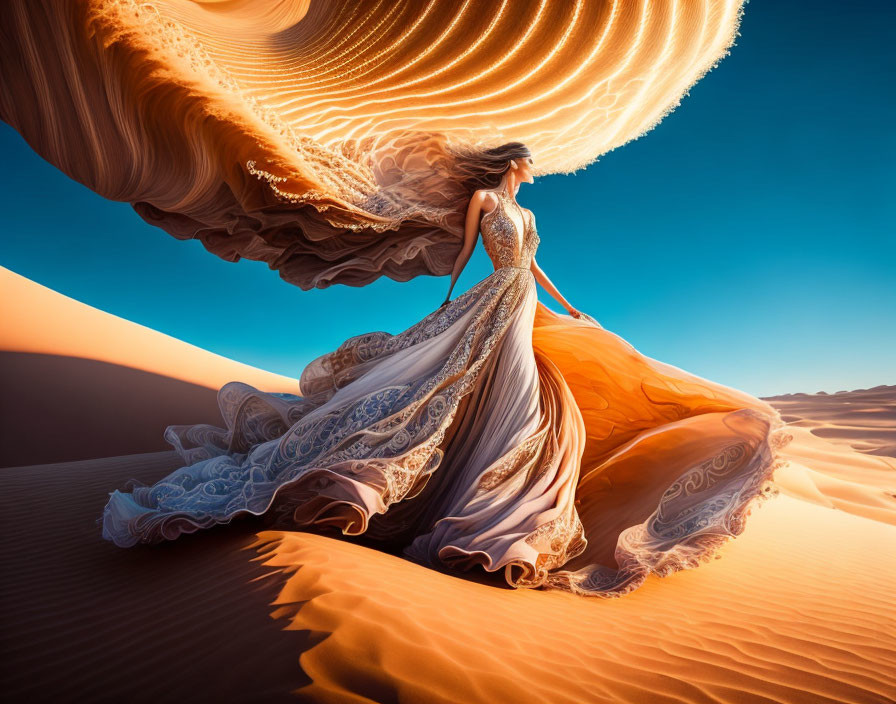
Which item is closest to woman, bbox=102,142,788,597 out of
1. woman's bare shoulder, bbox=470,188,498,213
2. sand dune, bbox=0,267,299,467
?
woman's bare shoulder, bbox=470,188,498,213

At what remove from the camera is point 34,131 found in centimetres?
367

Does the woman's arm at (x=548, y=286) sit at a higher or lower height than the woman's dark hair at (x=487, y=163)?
lower

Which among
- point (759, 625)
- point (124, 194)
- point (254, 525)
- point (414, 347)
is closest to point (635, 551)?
point (759, 625)

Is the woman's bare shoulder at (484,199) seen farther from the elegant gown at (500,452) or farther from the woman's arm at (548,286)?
the woman's arm at (548,286)

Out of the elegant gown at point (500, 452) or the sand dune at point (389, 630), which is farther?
the elegant gown at point (500, 452)

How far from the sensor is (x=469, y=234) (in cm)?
481

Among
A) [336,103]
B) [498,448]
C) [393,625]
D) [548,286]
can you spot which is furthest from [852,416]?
[393,625]

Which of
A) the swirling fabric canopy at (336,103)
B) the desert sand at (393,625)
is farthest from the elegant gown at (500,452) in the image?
the swirling fabric canopy at (336,103)

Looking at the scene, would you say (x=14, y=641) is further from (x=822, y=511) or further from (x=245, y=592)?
(x=822, y=511)

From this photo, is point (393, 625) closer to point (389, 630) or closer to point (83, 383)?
point (389, 630)

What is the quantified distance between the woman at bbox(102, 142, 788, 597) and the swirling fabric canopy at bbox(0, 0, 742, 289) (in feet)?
2.98

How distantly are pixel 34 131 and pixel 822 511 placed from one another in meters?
10.3

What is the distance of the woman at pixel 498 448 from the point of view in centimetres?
339

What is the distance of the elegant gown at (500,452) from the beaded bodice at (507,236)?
0.6 inches
